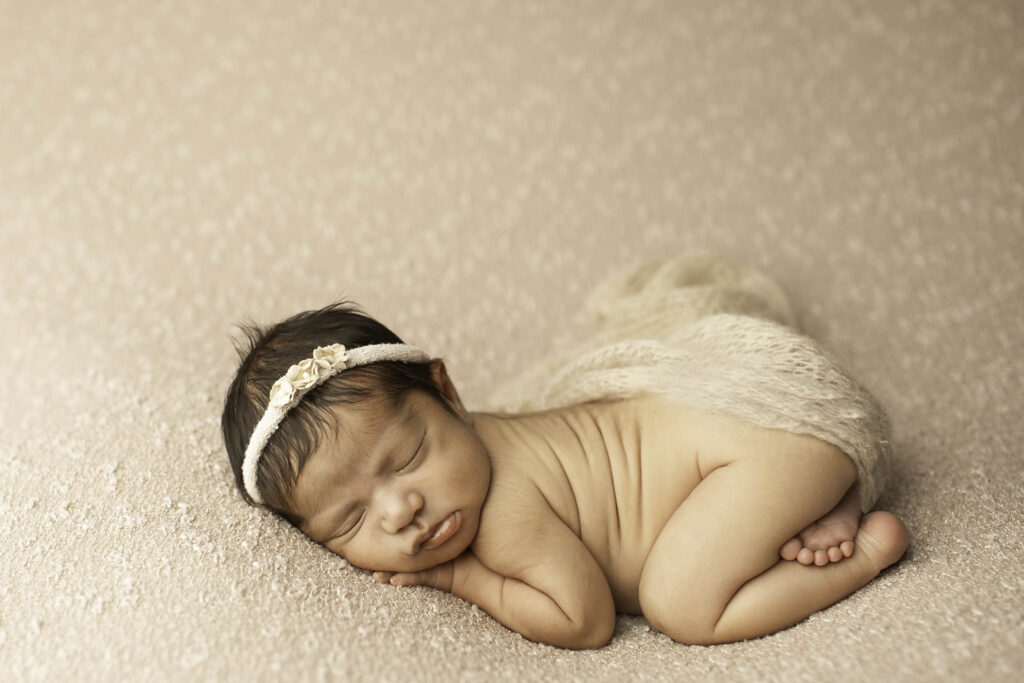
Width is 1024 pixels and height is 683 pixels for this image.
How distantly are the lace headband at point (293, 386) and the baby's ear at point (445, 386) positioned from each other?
0.12 metres

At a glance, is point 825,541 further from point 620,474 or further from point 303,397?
point 303,397

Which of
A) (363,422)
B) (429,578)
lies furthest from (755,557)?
(363,422)


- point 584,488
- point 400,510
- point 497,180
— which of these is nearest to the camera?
point 400,510

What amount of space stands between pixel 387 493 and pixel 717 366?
49 cm

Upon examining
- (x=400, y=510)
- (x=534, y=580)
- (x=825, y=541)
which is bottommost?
(x=825, y=541)

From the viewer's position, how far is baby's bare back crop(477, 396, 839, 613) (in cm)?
125

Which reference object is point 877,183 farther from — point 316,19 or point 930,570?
point 316,19

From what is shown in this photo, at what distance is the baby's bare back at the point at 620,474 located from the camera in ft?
4.12

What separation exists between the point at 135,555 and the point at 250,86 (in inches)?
50.6

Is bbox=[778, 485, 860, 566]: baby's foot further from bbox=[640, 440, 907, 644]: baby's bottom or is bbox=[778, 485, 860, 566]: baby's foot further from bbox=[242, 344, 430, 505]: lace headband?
bbox=[242, 344, 430, 505]: lace headband

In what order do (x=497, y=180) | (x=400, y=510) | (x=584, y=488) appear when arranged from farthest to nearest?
(x=497, y=180) → (x=584, y=488) → (x=400, y=510)

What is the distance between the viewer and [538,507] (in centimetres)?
125

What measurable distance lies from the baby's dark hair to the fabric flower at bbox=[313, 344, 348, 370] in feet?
0.06

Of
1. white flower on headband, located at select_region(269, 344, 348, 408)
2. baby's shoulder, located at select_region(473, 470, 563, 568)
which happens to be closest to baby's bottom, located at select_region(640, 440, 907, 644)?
baby's shoulder, located at select_region(473, 470, 563, 568)
